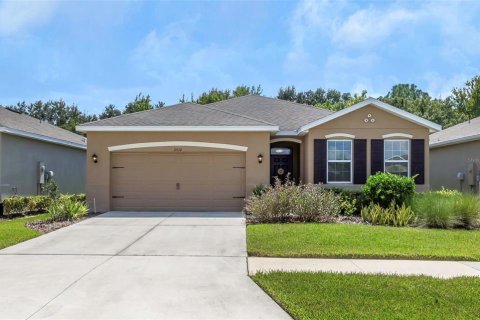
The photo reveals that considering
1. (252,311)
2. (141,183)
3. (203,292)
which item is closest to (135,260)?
(203,292)

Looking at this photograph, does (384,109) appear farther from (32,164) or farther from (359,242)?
(32,164)

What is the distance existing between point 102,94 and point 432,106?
30307 mm

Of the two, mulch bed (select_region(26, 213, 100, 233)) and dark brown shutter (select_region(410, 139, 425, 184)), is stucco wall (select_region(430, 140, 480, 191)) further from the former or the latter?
mulch bed (select_region(26, 213, 100, 233))

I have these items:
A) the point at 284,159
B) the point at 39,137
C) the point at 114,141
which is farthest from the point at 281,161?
the point at 39,137

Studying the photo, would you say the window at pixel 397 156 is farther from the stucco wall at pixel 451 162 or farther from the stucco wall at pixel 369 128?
the stucco wall at pixel 451 162

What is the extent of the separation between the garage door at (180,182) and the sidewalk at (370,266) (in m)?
7.60

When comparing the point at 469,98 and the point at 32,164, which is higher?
the point at 469,98

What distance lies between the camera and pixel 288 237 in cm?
973

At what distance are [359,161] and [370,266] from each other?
27.3 ft

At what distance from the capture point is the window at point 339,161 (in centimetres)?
1538

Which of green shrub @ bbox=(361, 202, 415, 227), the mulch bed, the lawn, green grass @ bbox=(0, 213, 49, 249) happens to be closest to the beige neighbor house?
green shrub @ bbox=(361, 202, 415, 227)

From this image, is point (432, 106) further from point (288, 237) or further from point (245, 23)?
point (288, 237)

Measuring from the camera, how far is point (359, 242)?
9266mm

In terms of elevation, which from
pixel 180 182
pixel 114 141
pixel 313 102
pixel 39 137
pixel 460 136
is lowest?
pixel 180 182
